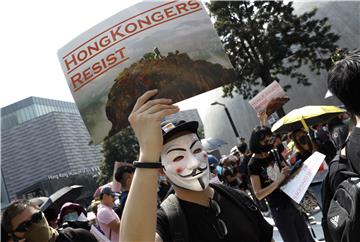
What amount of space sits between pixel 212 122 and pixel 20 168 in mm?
78818

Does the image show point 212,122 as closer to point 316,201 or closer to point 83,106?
point 316,201

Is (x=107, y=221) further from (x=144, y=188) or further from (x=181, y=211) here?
(x=144, y=188)

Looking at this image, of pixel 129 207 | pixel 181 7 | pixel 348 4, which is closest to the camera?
pixel 129 207

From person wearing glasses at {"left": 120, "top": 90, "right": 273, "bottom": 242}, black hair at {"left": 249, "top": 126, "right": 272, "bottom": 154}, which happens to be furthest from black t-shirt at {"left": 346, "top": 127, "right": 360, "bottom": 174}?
black hair at {"left": 249, "top": 126, "right": 272, "bottom": 154}

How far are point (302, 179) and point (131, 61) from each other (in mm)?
2749

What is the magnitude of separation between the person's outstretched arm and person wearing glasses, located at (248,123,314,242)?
9.93ft

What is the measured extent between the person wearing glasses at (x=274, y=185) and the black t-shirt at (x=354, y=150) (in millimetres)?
2349

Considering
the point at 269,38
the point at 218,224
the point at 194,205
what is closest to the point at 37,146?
the point at 269,38

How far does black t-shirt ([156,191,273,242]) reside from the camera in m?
2.04

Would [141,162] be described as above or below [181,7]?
below

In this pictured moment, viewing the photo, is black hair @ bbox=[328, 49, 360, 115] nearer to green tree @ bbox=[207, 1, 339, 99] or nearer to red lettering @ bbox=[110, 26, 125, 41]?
red lettering @ bbox=[110, 26, 125, 41]

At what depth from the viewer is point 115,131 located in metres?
1.78

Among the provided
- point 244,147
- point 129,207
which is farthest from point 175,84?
point 244,147

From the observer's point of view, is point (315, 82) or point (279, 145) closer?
point (279, 145)
